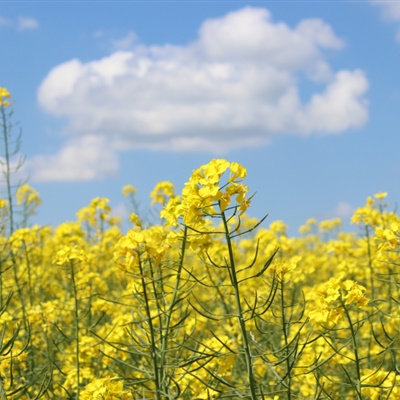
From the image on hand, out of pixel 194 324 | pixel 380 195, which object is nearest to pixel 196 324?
pixel 194 324

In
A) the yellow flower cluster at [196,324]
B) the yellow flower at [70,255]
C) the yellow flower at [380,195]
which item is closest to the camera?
the yellow flower cluster at [196,324]

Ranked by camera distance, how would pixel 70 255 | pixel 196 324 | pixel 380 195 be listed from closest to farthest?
1. pixel 196 324
2. pixel 70 255
3. pixel 380 195

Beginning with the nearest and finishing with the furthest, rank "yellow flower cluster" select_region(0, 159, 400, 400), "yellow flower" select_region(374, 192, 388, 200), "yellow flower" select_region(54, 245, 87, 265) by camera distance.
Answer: "yellow flower cluster" select_region(0, 159, 400, 400), "yellow flower" select_region(54, 245, 87, 265), "yellow flower" select_region(374, 192, 388, 200)

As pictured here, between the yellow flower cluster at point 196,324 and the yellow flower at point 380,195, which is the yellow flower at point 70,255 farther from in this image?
the yellow flower at point 380,195

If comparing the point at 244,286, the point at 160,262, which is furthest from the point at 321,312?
the point at 244,286

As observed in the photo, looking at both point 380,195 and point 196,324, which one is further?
point 380,195

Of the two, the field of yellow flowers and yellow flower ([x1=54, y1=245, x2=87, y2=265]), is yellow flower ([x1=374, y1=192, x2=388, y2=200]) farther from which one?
yellow flower ([x1=54, y1=245, x2=87, y2=265])

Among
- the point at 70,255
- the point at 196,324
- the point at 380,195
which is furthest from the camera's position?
the point at 380,195

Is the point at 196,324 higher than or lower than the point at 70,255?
lower

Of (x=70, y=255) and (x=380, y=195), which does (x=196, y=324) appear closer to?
(x=70, y=255)

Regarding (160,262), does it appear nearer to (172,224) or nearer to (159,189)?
(172,224)

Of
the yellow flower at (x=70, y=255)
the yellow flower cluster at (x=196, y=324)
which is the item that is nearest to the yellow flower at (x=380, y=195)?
the yellow flower cluster at (x=196, y=324)

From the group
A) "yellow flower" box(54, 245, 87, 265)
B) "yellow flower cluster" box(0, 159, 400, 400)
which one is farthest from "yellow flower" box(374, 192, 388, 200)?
"yellow flower" box(54, 245, 87, 265)

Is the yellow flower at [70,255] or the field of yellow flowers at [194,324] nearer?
the field of yellow flowers at [194,324]
